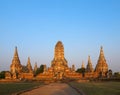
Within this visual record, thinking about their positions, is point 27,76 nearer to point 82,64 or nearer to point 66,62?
point 66,62

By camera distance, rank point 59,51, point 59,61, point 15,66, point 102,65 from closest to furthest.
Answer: point 102,65
point 15,66
point 59,61
point 59,51

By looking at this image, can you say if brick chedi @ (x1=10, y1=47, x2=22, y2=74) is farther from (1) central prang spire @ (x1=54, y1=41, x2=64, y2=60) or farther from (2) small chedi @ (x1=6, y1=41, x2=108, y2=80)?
(1) central prang spire @ (x1=54, y1=41, x2=64, y2=60)

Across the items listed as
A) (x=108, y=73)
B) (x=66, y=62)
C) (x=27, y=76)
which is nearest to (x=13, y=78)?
(x=27, y=76)

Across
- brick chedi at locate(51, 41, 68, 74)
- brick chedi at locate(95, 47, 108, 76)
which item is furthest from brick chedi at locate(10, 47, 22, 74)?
brick chedi at locate(95, 47, 108, 76)

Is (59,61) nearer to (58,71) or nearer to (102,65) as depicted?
(58,71)

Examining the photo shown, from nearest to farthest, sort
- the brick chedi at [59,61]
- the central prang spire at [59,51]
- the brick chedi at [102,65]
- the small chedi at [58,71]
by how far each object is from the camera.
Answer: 1. the small chedi at [58,71]
2. the brick chedi at [102,65]
3. the brick chedi at [59,61]
4. the central prang spire at [59,51]

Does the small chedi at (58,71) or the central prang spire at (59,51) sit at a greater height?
the central prang spire at (59,51)

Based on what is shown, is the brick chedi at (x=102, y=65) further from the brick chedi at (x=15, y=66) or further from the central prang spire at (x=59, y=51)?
the brick chedi at (x=15, y=66)

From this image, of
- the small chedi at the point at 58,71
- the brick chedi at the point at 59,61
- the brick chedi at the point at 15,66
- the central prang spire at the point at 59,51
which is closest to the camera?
the small chedi at the point at 58,71

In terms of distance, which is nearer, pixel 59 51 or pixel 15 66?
pixel 15 66

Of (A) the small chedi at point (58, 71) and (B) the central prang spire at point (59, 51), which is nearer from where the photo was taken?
(A) the small chedi at point (58, 71)

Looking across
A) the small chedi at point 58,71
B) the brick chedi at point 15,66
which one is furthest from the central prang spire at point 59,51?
the brick chedi at point 15,66

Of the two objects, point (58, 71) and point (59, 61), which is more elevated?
point (59, 61)

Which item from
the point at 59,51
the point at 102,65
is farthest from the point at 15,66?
the point at 102,65
